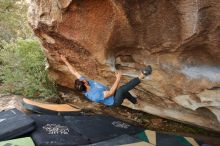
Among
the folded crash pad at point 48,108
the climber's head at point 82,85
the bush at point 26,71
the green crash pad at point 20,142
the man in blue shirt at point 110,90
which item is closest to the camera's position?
the man in blue shirt at point 110,90

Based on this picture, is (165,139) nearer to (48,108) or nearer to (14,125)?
(48,108)

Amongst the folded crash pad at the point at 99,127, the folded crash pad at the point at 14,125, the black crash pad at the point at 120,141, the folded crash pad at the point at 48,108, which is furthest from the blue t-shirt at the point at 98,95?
the folded crash pad at the point at 48,108

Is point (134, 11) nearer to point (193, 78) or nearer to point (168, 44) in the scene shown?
point (168, 44)

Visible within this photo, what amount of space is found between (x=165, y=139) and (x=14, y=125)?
2.28 m

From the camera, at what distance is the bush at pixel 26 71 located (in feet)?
23.3

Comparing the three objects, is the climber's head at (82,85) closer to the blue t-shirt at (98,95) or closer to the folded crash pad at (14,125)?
the blue t-shirt at (98,95)

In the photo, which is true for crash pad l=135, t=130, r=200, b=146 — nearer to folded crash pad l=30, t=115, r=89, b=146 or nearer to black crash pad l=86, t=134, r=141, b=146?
black crash pad l=86, t=134, r=141, b=146

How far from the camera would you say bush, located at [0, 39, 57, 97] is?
709 cm

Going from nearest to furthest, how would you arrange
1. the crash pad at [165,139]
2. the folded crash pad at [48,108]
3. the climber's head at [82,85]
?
the climber's head at [82,85], the crash pad at [165,139], the folded crash pad at [48,108]

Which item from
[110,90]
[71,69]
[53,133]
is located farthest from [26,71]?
[110,90]

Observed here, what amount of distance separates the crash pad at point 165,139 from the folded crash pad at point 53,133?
37.8 inches

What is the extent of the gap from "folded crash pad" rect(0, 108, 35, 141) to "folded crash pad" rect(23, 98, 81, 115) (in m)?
0.67

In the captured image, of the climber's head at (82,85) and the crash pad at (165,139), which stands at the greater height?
the climber's head at (82,85)

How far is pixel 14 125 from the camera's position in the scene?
5.10 m
